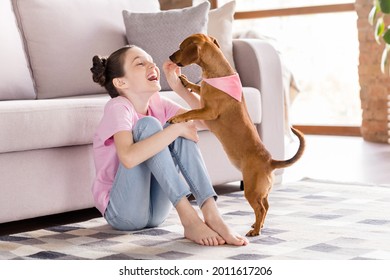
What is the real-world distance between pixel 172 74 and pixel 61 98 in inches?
43.6

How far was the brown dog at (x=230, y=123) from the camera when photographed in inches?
90.2

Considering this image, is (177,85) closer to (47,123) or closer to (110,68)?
(110,68)

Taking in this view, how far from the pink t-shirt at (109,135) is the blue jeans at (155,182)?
51 millimetres

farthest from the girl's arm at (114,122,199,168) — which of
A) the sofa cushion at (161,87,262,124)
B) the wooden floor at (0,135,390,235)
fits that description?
the sofa cushion at (161,87,262,124)

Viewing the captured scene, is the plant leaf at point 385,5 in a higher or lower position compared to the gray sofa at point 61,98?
higher

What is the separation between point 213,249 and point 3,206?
2.59 feet

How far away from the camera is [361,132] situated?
18.5 feet

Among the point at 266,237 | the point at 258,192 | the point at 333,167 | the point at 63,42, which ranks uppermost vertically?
the point at 63,42

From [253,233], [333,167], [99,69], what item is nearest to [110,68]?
[99,69]

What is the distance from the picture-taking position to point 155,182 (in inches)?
100

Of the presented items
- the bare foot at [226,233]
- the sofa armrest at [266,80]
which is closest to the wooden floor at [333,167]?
the sofa armrest at [266,80]

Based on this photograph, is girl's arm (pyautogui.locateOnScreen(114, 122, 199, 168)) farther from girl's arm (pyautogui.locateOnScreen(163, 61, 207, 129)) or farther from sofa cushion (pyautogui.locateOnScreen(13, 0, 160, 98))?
sofa cushion (pyautogui.locateOnScreen(13, 0, 160, 98))

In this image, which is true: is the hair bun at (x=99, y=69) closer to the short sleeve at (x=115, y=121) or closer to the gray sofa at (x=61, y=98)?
the short sleeve at (x=115, y=121)
